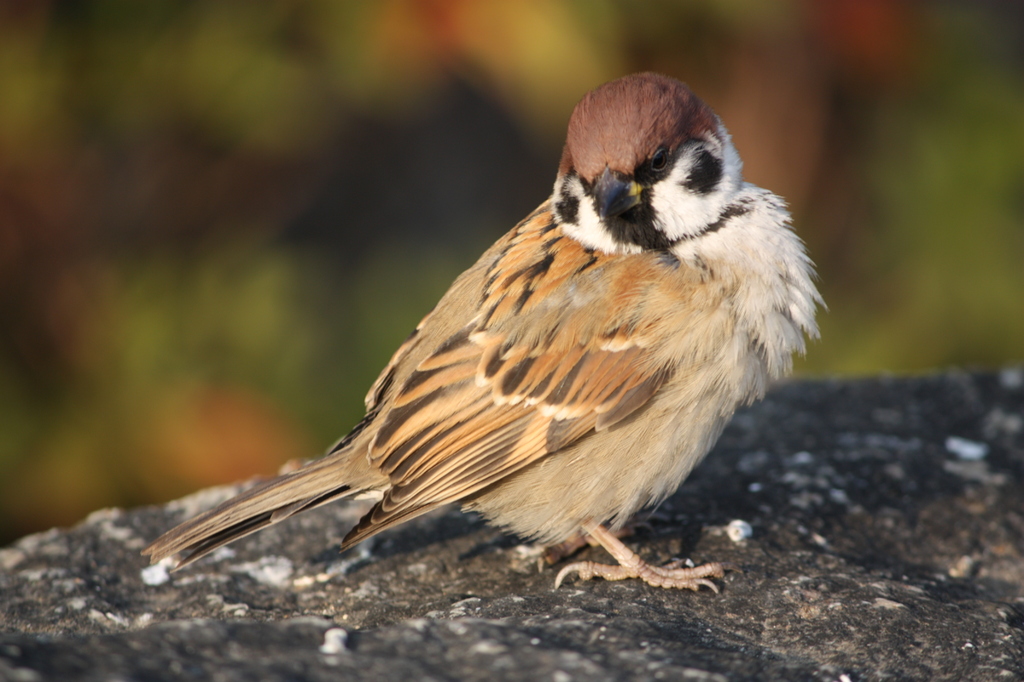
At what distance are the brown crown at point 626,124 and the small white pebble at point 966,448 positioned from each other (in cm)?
149

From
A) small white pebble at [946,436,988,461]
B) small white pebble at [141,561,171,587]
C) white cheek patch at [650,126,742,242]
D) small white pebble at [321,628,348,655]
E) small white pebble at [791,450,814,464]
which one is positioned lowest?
small white pebble at [321,628,348,655]

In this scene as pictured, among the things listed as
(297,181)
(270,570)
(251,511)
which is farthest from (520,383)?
(297,181)

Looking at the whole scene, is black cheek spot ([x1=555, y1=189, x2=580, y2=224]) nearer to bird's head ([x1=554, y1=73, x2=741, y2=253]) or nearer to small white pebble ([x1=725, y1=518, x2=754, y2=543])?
bird's head ([x1=554, y1=73, x2=741, y2=253])

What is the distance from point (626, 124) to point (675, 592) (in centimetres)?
120

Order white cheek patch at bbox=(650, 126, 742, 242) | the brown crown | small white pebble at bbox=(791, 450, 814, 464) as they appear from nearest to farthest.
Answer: the brown crown → white cheek patch at bbox=(650, 126, 742, 242) → small white pebble at bbox=(791, 450, 814, 464)

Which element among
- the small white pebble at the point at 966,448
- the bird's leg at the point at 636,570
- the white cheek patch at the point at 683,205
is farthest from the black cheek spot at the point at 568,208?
the small white pebble at the point at 966,448

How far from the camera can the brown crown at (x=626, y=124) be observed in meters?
2.66

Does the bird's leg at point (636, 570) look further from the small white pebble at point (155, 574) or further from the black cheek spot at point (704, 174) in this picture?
the small white pebble at point (155, 574)

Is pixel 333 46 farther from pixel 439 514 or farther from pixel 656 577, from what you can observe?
pixel 656 577

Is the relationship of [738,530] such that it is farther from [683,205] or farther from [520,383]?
[683,205]

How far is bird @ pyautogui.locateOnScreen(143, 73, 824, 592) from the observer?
2619 mm

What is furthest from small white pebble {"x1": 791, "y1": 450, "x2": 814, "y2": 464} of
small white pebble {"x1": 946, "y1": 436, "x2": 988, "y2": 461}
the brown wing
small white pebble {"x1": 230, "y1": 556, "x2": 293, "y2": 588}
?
small white pebble {"x1": 230, "y1": 556, "x2": 293, "y2": 588}

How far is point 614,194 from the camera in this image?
265 centimetres

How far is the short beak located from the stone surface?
0.95 metres
